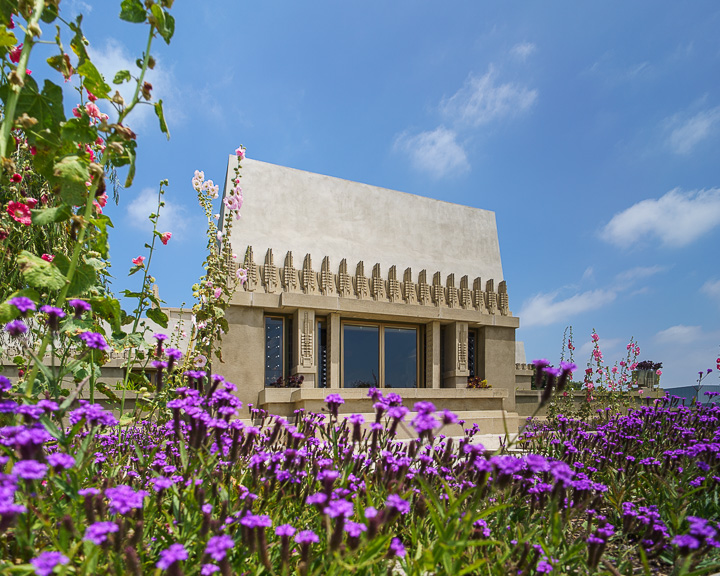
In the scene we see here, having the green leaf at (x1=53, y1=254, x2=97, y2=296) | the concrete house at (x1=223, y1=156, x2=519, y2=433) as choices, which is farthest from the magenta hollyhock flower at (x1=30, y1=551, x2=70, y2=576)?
the concrete house at (x1=223, y1=156, x2=519, y2=433)

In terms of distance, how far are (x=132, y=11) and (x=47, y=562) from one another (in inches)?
91.1

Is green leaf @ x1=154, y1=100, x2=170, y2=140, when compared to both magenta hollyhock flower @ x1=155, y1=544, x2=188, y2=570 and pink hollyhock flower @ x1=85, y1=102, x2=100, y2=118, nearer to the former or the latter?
pink hollyhock flower @ x1=85, y1=102, x2=100, y2=118

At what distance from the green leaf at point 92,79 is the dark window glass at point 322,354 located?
25.2 ft

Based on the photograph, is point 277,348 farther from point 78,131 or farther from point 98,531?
point 98,531

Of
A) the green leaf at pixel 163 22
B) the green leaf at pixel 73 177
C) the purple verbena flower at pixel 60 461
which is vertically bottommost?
the purple verbena flower at pixel 60 461

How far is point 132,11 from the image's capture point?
2158 mm

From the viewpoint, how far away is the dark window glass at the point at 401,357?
10.3 metres

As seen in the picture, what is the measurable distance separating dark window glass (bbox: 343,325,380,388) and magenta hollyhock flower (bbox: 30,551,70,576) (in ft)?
29.2

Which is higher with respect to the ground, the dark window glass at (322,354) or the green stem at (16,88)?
the green stem at (16,88)

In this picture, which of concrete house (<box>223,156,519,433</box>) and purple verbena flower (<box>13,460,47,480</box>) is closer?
purple verbena flower (<box>13,460,47,480</box>)

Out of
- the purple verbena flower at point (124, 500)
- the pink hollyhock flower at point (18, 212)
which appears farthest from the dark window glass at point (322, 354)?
the purple verbena flower at point (124, 500)

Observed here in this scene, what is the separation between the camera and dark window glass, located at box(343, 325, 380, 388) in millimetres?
9938

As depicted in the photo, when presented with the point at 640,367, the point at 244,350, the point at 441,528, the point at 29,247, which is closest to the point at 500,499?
the point at 441,528

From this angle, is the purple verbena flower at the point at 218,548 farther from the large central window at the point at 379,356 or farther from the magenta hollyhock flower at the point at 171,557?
the large central window at the point at 379,356
